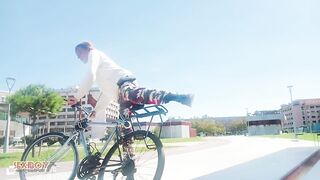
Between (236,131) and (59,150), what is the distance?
474 feet

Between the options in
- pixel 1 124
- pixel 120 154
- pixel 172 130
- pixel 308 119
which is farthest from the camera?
pixel 308 119

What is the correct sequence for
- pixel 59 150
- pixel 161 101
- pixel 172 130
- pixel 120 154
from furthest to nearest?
1. pixel 172 130
2. pixel 59 150
3. pixel 120 154
4. pixel 161 101

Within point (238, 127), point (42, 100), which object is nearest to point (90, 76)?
point (42, 100)

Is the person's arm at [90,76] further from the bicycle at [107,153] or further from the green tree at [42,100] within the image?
the green tree at [42,100]

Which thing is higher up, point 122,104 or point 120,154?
point 122,104

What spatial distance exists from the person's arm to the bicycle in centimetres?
18

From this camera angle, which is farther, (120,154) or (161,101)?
(120,154)

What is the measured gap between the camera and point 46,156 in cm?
373

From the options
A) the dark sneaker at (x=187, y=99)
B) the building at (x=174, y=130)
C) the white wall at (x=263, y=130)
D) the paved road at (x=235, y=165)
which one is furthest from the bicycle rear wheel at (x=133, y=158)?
the white wall at (x=263, y=130)

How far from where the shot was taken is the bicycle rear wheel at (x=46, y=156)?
3584mm

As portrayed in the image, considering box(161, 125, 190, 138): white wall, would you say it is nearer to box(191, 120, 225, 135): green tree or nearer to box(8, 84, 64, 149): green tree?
box(191, 120, 225, 135): green tree

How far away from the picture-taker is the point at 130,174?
334cm

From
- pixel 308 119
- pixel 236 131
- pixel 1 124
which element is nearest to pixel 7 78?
pixel 1 124

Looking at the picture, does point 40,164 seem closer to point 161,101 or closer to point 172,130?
point 161,101
